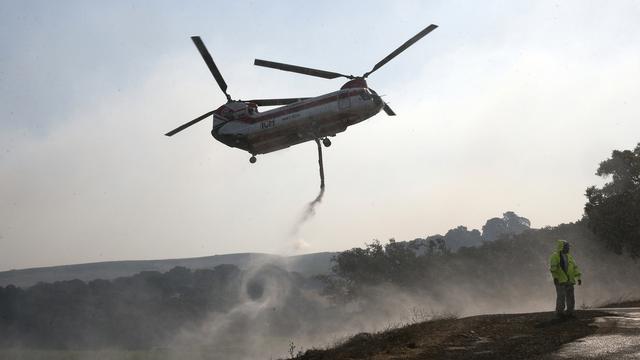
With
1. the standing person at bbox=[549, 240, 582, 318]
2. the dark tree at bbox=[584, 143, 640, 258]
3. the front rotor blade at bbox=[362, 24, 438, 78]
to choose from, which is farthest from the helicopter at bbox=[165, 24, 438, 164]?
the dark tree at bbox=[584, 143, 640, 258]

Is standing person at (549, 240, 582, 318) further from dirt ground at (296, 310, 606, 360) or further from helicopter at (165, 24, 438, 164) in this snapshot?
helicopter at (165, 24, 438, 164)

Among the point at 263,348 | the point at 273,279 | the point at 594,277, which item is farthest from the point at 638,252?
the point at 273,279

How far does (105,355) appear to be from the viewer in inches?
3873

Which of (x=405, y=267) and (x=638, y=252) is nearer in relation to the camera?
(x=638, y=252)

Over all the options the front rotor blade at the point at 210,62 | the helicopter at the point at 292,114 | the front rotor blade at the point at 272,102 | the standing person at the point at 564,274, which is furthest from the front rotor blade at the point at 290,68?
the standing person at the point at 564,274

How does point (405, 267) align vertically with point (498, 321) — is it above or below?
above

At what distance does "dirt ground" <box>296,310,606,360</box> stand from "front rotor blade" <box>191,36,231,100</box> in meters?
15.6

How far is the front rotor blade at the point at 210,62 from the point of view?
1007 inches

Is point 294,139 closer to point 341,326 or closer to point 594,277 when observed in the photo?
point 594,277

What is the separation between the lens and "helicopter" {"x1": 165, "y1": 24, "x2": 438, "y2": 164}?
24.3 meters

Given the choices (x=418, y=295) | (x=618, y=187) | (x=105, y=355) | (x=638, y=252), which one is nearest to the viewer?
(x=638, y=252)

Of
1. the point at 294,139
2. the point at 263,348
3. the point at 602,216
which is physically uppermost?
the point at 294,139

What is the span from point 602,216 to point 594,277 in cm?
1545

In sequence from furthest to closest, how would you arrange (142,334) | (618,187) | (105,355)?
(142,334) → (105,355) → (618,187)
